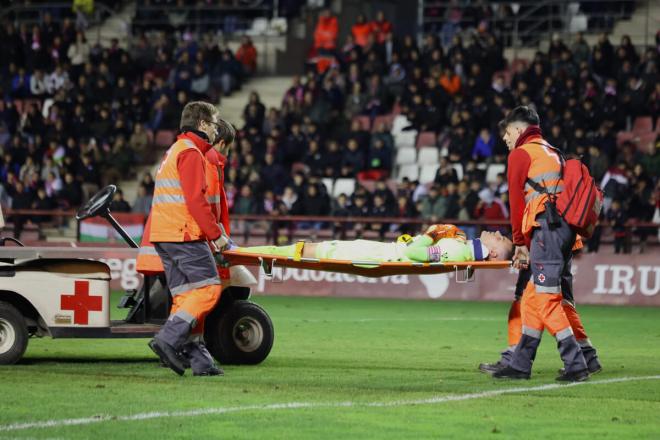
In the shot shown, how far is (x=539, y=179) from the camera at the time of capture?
406 inches

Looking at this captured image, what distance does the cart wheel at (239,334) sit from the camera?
1166 centimetres

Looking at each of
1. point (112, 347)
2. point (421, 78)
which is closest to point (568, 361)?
point (112, 347)

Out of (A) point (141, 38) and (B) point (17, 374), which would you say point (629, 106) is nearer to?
(A) point (141, 38)

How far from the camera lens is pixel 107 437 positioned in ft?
24.5

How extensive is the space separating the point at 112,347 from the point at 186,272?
3.45 meters

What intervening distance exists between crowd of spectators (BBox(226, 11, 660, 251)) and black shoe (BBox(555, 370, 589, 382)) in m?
12.8

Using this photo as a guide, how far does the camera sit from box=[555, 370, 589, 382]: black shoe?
10.2m

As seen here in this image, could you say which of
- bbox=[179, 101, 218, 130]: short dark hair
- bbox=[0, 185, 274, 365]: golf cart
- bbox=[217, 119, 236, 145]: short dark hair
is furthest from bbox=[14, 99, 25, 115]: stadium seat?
bbox=[179, 101, 218, 130]: short dark hair

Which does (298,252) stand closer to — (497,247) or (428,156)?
(497,247)

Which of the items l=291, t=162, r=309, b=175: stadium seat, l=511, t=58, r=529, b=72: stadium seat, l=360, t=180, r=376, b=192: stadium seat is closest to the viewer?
l=360, t=180, r=376, b=192: stadium seat

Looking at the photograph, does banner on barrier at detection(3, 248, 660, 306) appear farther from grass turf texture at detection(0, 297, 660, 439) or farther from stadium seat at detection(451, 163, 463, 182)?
grass turf texture at detection(0, 297, 660, 439)

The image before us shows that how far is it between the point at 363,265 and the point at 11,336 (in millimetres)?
3012

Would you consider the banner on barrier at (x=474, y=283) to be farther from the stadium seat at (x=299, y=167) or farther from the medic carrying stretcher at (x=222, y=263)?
the medic carrying stretcher at (x=222, y=263)

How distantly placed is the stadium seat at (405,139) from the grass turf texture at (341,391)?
41.4 ft
